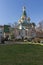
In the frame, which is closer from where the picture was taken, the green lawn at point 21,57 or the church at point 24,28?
the green lawn at point 21,57

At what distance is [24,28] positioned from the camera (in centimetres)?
5897

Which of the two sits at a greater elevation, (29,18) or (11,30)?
(29,18)

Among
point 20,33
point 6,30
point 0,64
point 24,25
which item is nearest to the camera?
point 0,64

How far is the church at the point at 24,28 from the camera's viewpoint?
53.5 m

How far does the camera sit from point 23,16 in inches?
Result: 2489

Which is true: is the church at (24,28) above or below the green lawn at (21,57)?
above

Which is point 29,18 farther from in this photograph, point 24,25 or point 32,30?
point 32,30

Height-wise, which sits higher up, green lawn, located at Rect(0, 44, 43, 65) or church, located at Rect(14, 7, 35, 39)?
church, located at Rect(14, 7, 35, 39)

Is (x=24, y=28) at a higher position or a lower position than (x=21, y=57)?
higher

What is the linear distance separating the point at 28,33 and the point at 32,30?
2.01 metres

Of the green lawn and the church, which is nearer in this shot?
the green lawn

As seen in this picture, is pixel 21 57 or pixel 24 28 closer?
pixel 21 57

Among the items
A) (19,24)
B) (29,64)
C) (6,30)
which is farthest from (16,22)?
(29,64)

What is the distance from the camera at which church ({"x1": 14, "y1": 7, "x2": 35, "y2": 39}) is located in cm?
5347
